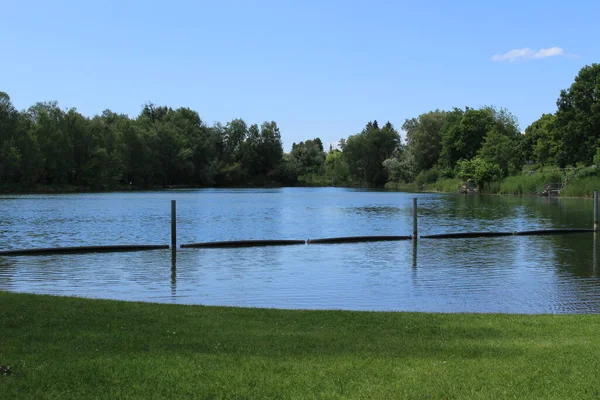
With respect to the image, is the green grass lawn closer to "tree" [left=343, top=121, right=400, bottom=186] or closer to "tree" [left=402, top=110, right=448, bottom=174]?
"tree" [left=402, top=110, right=448, bottom=174]

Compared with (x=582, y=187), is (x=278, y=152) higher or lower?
higher

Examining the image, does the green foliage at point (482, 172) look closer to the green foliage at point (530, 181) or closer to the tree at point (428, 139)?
the green foliage at point (530, 181)

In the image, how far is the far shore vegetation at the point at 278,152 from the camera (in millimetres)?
74062

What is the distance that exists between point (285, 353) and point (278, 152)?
151 m

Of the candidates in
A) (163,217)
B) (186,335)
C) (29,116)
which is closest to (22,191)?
(29,116)

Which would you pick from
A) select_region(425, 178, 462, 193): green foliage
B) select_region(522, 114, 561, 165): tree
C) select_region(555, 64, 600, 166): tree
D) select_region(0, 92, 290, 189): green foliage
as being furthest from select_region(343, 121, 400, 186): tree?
select_region(555, 64, 600, 166): tree

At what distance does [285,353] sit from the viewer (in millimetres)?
7352

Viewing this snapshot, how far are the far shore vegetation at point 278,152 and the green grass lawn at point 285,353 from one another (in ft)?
203

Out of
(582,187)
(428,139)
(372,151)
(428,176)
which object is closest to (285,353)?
(582,187)

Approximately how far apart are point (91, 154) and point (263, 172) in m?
55.8

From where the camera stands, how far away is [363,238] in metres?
28.2

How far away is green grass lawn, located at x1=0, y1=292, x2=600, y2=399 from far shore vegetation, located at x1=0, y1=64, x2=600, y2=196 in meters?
61.8

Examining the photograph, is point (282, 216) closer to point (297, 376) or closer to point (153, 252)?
point (153, 252)

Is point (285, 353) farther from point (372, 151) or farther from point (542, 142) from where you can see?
point (372, 151)
